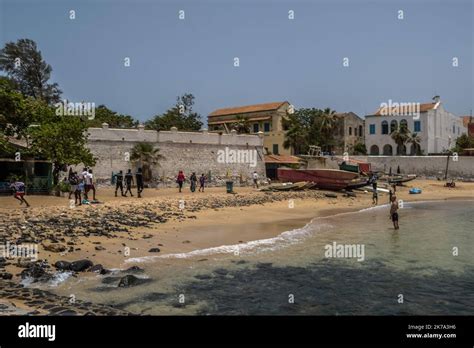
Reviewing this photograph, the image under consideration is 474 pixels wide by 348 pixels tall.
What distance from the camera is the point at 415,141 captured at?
60500 mm

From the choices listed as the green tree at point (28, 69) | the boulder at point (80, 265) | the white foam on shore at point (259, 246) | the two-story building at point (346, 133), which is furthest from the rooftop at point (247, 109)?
the boulder at point (80, 265)

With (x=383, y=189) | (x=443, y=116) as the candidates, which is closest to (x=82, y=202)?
(x=383, y=189)

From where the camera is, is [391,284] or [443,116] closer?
[391,284]

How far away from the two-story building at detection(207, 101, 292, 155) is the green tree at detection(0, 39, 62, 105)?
23.7m

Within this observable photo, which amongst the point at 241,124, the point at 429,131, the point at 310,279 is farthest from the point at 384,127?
the point at 310,279

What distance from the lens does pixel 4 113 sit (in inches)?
976

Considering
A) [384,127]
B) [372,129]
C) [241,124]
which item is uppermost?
[241,124]

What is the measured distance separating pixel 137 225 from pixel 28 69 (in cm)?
4933

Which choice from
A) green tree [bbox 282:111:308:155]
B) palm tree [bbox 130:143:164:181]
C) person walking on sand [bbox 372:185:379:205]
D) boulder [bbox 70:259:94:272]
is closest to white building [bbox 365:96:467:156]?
green tree [bbox 282:111:308:155]

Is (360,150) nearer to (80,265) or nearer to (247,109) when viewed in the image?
(247,109)

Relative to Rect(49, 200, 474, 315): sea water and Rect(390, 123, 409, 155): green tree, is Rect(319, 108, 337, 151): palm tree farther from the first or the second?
Rect(49, 200, 474, 315): sea water

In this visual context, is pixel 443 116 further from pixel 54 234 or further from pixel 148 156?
pixel 54 234

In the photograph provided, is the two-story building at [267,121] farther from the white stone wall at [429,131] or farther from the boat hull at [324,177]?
the boat hull at [324,177]
